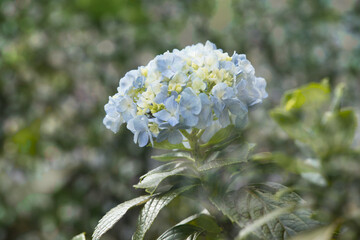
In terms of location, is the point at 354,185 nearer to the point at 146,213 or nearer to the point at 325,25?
the point at 146,213

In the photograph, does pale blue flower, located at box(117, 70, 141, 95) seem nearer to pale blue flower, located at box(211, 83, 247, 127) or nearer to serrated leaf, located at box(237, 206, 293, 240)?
pale blue flower, located at box(211, 83, 247, 127)

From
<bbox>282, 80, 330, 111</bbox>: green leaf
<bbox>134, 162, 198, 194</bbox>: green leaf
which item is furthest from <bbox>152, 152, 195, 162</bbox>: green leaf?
<bbox>282, 80, 330, 111</bbox>: green leaf

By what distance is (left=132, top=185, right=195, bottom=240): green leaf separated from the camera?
0.53m

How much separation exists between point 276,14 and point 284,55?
0.22 m

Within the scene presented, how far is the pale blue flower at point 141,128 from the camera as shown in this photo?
0.55 metres

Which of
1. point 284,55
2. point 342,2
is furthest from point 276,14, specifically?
point 342,2

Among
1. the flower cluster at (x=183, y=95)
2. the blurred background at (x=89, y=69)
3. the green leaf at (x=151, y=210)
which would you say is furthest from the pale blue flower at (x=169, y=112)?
the blurred background at (x=89, y=69)

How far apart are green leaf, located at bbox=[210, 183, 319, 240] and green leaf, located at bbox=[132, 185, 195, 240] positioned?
0.19 feet

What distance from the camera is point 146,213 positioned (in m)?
0.55

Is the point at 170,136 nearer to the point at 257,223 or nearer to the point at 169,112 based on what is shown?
the point at 169,112

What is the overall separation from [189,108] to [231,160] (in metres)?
0.10

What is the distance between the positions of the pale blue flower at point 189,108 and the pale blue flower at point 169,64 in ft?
0.14

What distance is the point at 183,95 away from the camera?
529 mm

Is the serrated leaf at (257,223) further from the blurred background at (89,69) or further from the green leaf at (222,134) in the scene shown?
the blurred background at (89,69)
